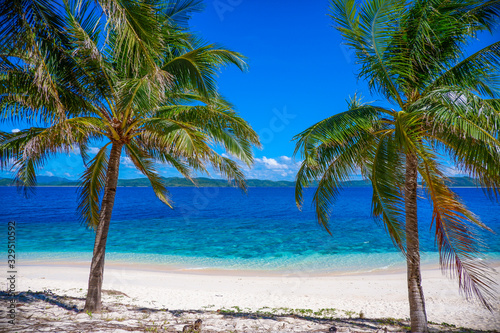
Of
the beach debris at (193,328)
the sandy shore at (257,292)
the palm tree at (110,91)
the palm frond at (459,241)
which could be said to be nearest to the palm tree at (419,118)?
the palm frond at (459,241)

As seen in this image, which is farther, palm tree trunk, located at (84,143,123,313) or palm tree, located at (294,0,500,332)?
palm tree trunk, located at (84,143,123,313)

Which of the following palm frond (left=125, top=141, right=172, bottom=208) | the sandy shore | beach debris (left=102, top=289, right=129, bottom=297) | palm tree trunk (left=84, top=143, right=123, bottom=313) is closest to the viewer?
palm tree trunk (left=84, top=143, right=123, bottom=313)

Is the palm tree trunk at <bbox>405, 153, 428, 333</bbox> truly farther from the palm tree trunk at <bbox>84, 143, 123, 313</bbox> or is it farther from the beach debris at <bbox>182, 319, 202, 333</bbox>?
the palm tree trunk at <bbox>84, 143, 123, 313</bbox>

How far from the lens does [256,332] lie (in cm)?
582

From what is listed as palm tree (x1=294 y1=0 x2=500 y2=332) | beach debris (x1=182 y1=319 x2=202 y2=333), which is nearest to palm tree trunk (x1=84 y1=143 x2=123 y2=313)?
beach debris (x1=182 y1=319 x2=202 y2=333)

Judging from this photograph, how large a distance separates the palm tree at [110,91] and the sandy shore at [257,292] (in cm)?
302

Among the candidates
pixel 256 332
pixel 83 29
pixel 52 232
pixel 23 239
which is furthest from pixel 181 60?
pixel 52 232

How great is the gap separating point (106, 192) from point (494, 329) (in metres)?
9.30

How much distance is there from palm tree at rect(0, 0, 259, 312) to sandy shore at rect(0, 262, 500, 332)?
3021 mm

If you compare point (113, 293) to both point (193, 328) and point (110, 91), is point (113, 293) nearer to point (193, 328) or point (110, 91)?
point (193, 328)

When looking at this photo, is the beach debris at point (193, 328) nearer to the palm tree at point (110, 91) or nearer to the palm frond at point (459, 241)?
the palm tree at point (110, 91)

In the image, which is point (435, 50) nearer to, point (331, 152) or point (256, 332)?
point (331, 152)

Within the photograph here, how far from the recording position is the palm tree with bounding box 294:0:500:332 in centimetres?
434

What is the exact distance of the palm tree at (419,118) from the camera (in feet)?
14.3
